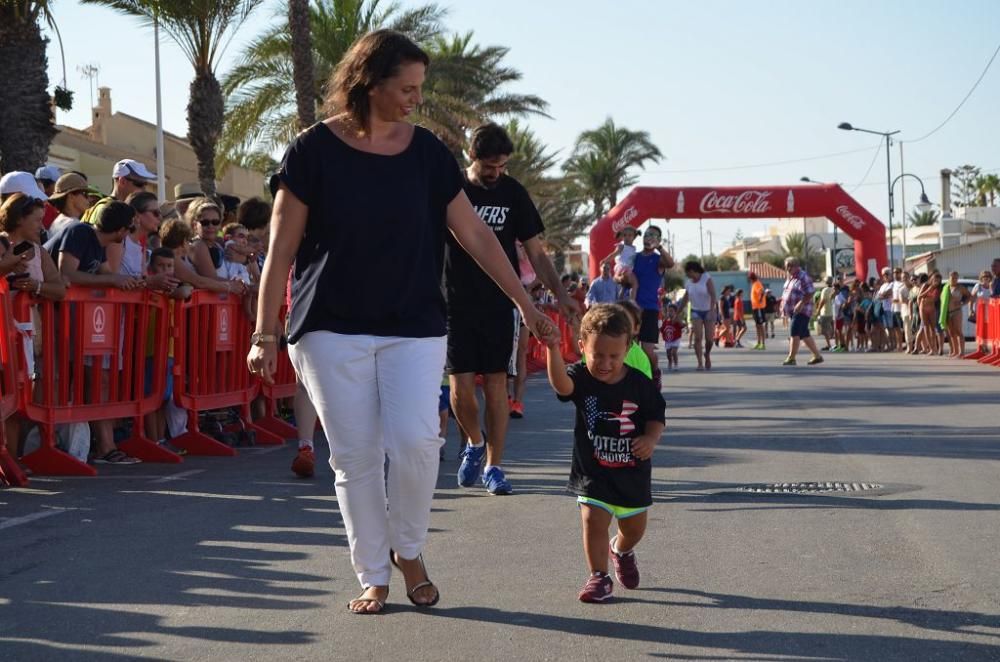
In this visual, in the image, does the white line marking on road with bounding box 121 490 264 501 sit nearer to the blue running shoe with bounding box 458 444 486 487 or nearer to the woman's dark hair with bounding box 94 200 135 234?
the blue running shoe with bounding box 458 444 486 487

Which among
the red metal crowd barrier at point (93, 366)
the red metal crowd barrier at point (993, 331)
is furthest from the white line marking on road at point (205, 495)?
the red metal crowd barrier at point (993, 331)

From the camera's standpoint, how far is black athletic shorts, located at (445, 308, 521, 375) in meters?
8.22

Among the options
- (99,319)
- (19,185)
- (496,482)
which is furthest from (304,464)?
(19,185)

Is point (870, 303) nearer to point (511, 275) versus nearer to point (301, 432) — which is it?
point (301, 432)

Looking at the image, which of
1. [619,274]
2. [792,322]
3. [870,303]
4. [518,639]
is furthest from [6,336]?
[870,303]

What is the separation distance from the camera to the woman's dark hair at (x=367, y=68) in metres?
5.10

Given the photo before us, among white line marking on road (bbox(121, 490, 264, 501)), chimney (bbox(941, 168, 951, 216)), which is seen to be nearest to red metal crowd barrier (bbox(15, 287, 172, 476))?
white line marking on road (bbox(121, 490, 264, 501))

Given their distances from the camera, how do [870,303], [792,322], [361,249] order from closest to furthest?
[361,249], [792,322], [870,303]

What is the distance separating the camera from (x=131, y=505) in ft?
25.7

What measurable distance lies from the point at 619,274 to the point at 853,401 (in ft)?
9.42

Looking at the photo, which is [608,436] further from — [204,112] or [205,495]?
[204,112]

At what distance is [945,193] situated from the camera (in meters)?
111

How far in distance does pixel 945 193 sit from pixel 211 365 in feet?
350

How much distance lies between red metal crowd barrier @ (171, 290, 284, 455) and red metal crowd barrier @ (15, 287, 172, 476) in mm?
288
